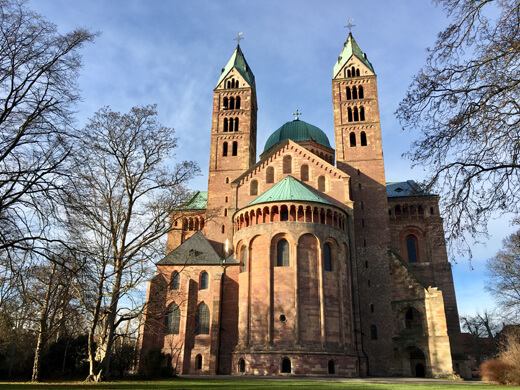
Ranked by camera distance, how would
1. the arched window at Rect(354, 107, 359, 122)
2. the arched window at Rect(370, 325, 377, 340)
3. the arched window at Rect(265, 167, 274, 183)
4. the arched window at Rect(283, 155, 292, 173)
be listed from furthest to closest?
the arched window at Rect(354, 107, 359, 122) → the arched window at Rect(283, 155, 292, 173) → the arched window at Rect(265, 167, 274, 183) → the arched window at Rect(370, 325, 377, 340)

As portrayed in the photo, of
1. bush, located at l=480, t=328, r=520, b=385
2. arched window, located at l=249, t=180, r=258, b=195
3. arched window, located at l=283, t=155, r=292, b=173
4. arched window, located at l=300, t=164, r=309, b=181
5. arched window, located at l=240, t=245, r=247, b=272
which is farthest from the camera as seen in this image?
arched window, located at l=283, t=155, r=292, b=173

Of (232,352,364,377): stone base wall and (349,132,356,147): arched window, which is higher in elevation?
(349,132,356,147): arched window

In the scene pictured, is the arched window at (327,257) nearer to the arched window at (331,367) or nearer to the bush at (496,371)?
the arched window at (331,367)

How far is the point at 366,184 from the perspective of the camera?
4409cm

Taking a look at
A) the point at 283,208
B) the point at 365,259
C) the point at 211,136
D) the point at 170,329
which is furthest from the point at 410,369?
the point at 211,136

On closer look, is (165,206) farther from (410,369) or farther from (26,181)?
(410,369)

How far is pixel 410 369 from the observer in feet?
120

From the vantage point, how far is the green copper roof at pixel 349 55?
5025 centimetres

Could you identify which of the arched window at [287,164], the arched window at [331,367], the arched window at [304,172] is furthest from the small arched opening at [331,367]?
the arched window at [287,164]

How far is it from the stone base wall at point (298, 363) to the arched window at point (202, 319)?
482 cm

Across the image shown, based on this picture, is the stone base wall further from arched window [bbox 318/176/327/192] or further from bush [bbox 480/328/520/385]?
arched window [bbox 318/176/327/192]

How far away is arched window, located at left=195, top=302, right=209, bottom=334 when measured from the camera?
3691 centimetres

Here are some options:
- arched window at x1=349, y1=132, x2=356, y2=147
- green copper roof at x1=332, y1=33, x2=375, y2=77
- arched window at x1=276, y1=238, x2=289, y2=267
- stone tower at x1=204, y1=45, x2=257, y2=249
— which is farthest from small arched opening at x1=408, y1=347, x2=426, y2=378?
green copper roof at x1=332, y1=33, x2=375, y2=77

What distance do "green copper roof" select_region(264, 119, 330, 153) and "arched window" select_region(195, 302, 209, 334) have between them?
81.2ft
